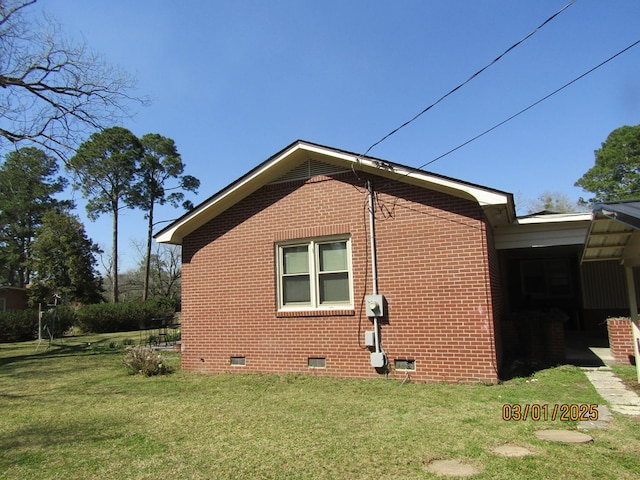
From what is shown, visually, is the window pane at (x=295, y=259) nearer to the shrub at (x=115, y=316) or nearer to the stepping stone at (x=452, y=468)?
the stepping stone at (x=452, y=468)

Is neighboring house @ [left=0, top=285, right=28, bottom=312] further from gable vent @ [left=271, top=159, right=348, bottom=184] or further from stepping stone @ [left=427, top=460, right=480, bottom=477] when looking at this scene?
stepping stone @ [left=427, top=460, right=480, bottom=477]

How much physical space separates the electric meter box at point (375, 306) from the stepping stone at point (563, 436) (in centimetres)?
364

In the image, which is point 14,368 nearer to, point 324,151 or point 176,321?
point 324,151

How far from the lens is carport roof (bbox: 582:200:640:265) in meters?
5.18

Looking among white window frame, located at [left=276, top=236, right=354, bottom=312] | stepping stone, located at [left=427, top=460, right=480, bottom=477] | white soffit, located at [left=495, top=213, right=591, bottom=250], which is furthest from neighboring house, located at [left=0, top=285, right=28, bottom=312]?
stepping stone, located at [left=427, top=460, right=480, bottom=477]

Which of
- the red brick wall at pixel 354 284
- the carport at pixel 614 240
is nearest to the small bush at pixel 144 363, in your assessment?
the red brick wall at pixel 354 284

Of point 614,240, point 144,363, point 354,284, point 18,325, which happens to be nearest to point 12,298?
point 18,325

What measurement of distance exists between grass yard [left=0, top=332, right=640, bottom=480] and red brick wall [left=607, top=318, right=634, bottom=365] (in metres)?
1.43

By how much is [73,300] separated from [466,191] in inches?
1313

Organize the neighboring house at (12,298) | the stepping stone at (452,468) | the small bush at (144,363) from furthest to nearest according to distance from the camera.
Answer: the neighboring house at (12,298) < the small bush at (144,363) < the stepping stone at (452,468)

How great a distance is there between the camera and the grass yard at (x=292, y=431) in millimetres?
4371

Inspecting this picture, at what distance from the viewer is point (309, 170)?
9.58 metres

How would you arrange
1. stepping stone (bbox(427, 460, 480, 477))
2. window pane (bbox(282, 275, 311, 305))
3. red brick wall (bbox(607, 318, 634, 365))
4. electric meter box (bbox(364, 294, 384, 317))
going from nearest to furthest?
1. stepping stone (bbox(427, 460, 480, 477))
2. electric meter box (bbox(364, 294, 384, 317))
3. red brick wall (bbox(607, 318, 634, 365))
4. window pane (bbox(282, 275, 311, 305))

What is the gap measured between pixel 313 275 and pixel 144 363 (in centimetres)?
437
